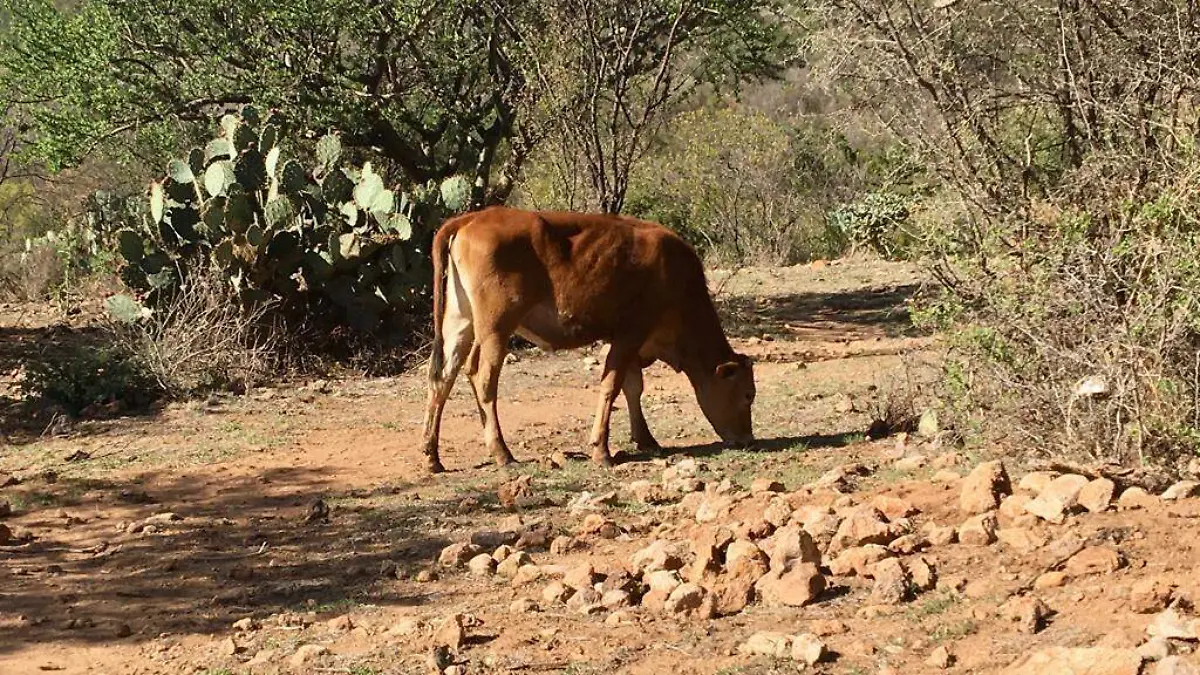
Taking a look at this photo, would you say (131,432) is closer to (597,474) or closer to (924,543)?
(597,474)

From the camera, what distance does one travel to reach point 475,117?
1753 centimetres

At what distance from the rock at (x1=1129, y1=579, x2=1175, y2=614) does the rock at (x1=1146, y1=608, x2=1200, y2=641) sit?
0.16m

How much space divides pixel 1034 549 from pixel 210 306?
9246 millimetres

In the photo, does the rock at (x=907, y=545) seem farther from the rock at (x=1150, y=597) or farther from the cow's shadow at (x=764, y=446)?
the cow's shadow at (x=764, y=446)

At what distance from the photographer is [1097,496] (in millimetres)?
6398

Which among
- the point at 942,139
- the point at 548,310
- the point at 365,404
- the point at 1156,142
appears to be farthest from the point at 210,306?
the point at 1156,142

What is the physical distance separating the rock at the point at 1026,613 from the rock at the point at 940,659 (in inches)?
13.6

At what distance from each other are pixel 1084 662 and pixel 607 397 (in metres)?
5.58

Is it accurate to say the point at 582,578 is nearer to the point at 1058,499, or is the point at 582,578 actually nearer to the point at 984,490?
the point at 984,490

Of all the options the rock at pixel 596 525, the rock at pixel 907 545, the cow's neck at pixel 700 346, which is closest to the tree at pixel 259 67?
the cow's neck at pixel 700 346

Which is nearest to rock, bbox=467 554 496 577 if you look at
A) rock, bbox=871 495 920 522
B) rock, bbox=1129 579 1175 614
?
rock, bbox=871 495 920 522

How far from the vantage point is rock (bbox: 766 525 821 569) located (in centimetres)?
634

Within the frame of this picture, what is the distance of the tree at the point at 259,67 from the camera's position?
1578 centimetres

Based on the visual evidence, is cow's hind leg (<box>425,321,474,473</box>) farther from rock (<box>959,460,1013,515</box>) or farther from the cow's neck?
rock (<box>959,460,1013,515</box>)
